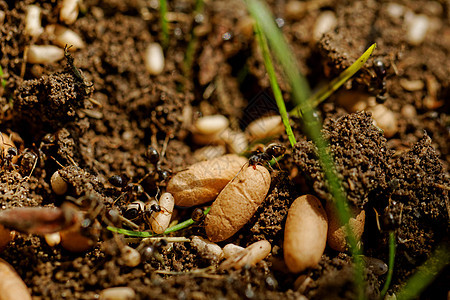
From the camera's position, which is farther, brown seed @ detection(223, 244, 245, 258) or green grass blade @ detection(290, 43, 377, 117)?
green grass blade @ detection(290, 43, 377, 117)

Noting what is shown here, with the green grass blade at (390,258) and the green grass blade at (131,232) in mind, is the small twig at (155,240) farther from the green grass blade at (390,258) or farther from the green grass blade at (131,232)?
the green grass blade at (390,258)

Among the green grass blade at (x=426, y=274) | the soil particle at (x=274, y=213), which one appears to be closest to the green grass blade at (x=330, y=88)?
the soil particle at (x=274, y=213)

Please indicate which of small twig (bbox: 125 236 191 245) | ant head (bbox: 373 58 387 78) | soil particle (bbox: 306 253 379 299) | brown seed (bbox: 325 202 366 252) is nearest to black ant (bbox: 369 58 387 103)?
ant head (bbox: 373 58 387 78)

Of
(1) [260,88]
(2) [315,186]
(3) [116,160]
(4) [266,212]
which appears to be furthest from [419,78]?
(3) [116,160]

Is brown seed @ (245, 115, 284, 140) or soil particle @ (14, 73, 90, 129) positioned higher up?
soil particle @ (14, 73, 90, 129)

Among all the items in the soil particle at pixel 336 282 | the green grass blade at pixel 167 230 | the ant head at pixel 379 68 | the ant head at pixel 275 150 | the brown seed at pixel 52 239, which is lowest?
the soil particle at pixel 336 282

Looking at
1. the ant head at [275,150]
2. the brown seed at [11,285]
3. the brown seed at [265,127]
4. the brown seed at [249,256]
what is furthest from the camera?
the brown seed at [265,127]

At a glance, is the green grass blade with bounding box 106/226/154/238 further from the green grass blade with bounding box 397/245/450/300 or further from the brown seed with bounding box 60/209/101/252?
the green grass blade with bounding box 397/245/450/300
